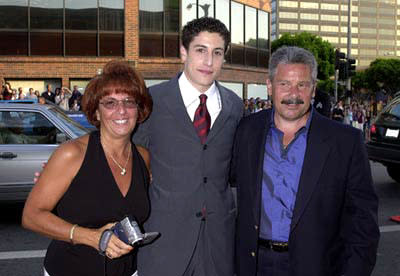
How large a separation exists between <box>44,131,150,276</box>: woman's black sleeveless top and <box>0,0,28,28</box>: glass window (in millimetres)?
20001

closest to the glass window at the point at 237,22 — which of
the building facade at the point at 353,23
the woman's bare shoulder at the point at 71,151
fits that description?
the woman's bare shoulder at the point at 71,151

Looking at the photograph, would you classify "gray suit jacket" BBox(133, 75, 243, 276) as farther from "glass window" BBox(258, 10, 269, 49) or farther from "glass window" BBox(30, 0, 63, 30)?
"glass window" BBox(258, 10, 269, 49)

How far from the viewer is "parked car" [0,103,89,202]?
6512 mm

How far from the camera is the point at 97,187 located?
237cm

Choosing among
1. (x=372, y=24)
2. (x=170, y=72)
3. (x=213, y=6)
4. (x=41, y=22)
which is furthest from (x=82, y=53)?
(x=372, y=24)

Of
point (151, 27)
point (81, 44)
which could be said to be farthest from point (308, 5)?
→ point (81, 44)

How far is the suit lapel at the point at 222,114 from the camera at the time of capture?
2.80 m

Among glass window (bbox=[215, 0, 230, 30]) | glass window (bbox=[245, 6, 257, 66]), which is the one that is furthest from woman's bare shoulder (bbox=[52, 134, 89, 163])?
glass window (bbox=[245, 6, 257, 66])

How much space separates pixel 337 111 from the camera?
18109 mm

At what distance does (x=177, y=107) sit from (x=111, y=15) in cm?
1948

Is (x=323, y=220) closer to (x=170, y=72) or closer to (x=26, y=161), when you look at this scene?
(x=26, y=161)

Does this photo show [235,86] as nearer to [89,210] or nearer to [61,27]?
[61,27]

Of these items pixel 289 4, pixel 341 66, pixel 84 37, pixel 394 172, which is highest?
pixel 289 4

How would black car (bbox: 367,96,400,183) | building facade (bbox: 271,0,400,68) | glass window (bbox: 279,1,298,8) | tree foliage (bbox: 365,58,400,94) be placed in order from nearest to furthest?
black car (bbox: 367,96,400,183) < tree foliage (bbox: 365,58,400,94) < glass window (bbox: 279,1,298,8) < building facade (bbox: 271,0,400,68)
